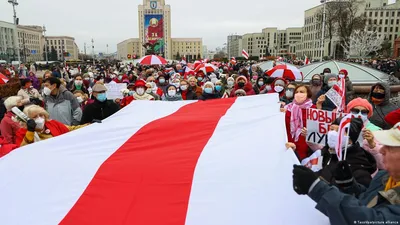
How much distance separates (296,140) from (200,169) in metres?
1.80

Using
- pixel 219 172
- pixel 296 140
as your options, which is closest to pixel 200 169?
pixel 219 172

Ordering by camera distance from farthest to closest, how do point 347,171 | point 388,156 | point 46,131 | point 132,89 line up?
point 132,89 → point 46,131 → point 347,171 → point 388,156

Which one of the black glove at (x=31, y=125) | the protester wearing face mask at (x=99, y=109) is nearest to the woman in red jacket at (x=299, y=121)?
the protester wearing face mask at (x=99, y=109)

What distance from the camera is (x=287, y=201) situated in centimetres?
181

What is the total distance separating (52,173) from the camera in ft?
7.38

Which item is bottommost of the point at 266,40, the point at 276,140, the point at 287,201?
the point at 287,201

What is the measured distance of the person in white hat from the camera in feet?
4.45

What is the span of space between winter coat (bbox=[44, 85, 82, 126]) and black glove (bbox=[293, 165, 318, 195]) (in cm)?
423

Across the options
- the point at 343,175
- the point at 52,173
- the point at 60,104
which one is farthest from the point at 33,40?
the point at 343,175

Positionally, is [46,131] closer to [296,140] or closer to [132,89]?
[296,140]

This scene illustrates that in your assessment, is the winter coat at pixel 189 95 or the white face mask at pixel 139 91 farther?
the winter coat at pixel 189 95

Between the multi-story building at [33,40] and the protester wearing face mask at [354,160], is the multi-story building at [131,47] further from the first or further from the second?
the protester wearing face mask at [354,160]

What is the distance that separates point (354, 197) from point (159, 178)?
121cm

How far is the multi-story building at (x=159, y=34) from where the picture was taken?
9019 cm
